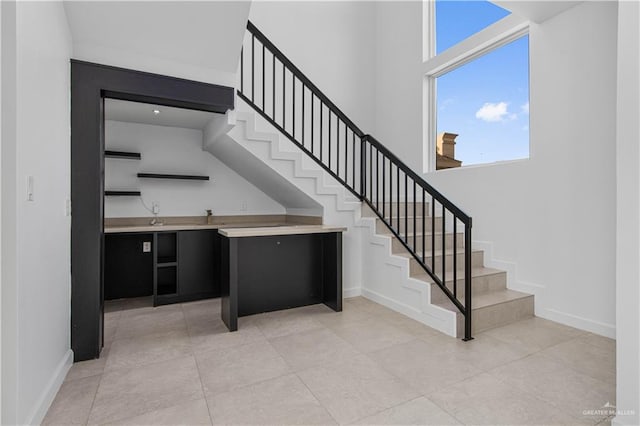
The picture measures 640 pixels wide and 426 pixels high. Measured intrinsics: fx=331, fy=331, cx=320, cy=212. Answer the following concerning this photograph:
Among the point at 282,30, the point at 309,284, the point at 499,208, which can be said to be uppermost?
the point at 282,30

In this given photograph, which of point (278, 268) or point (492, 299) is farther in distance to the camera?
point (278, 268)

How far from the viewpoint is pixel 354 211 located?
3869 mm

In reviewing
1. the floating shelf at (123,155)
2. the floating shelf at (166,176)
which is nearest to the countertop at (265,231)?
the floating shelf at (166,176)

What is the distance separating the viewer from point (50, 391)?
1.78 meters

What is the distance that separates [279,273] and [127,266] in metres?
1.90

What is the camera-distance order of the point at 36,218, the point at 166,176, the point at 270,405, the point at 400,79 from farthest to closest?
1. the point at 400,79
2. the point at 166,176
3. the point at 270,405
4. the point at 36,218

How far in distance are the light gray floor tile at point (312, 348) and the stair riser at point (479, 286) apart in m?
1.00

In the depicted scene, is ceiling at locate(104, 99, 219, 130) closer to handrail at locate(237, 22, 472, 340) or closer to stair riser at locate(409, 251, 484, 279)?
handrail at locate(237, 22, 472, 340)

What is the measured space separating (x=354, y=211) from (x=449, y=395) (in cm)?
230

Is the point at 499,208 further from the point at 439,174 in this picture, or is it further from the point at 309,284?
the point at 309,284

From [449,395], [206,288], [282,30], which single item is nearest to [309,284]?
[206,288]

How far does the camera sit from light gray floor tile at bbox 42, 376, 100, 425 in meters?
1.64
